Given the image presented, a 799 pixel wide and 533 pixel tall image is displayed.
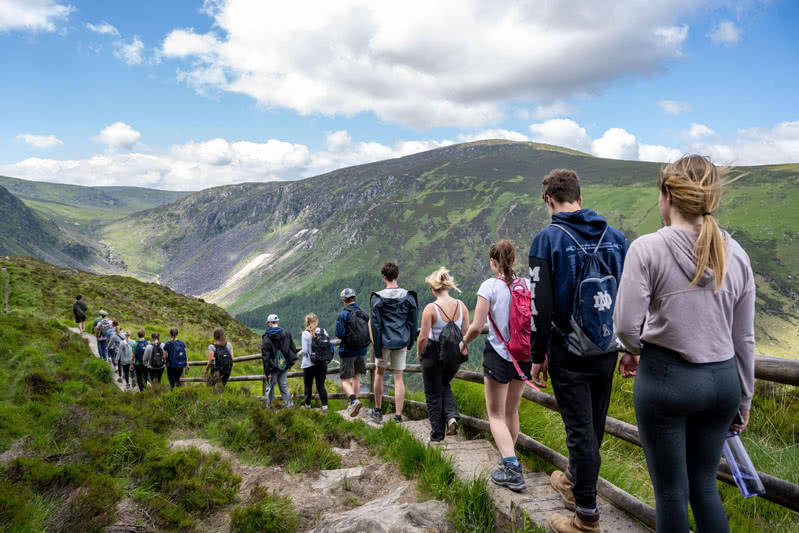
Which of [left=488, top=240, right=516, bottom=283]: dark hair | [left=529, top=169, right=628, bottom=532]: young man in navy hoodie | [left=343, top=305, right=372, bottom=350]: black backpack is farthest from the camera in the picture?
[left=343, top=305, right=372, bottom=350]: black backpack

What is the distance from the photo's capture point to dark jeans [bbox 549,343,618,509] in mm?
3000

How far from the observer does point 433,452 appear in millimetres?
4391

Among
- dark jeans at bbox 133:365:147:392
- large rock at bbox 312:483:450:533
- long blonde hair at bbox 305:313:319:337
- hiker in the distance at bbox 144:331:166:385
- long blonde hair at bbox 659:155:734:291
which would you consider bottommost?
dark jeans at bbox 133:365:147:392

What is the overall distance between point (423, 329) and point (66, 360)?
1250 centimetres

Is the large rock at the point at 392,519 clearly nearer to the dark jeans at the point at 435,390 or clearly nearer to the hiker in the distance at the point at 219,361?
the dark jeans at the point at 435,390

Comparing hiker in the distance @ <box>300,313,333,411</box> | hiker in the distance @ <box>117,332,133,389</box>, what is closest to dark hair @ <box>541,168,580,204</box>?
hiker in the distance @ <box>300,313,333,411</box>


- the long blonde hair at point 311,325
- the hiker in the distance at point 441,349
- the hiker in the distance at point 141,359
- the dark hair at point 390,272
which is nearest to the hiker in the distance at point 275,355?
the long blonde hair at point 311,325

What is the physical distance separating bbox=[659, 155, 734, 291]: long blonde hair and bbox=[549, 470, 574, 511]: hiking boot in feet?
6.20

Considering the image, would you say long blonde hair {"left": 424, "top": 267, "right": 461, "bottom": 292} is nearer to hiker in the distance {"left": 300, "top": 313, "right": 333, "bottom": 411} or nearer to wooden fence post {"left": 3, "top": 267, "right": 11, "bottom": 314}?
hiker in the distance {"left": 300, "top": 313, "right": 333, "bottom": 411}

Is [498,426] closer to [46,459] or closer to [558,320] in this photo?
[558,320]

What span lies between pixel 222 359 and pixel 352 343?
3.87 m

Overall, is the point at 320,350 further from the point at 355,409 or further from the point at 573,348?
the point at 573,348

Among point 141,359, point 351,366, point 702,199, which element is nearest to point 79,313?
point 141,359

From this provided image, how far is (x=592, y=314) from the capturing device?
9.47 ft
